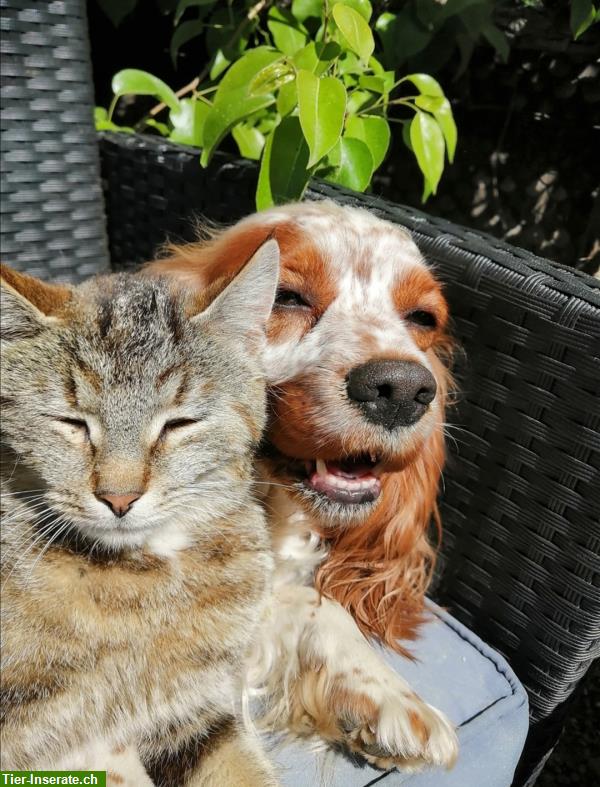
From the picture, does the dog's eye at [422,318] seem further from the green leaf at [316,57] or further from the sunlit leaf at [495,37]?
the sunlit leaf at [495,37]

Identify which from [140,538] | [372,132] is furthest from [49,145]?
[140,538]

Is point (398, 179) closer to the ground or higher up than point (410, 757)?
higher up

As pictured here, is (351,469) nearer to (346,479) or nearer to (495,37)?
(346,479)

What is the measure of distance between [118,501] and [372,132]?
4.64 ft

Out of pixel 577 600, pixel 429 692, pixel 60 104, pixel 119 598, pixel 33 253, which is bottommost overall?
pixel 429 692

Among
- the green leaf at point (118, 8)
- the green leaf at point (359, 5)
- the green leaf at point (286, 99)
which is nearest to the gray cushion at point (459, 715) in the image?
the green leaf at point (286, 99)

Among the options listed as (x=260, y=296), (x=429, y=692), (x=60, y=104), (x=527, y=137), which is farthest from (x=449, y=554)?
(x=527, y=137)

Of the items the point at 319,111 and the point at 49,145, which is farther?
the point at 49,145

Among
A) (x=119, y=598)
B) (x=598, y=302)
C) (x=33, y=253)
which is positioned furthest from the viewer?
(x=33, y=253)

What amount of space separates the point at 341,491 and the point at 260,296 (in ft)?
A: 1.52

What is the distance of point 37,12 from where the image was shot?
2.00 meters

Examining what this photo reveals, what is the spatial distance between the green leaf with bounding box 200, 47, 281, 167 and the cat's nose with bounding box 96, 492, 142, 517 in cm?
116

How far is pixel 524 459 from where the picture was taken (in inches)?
59.0

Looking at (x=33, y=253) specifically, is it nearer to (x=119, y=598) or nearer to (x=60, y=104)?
(x=60, y=104)
